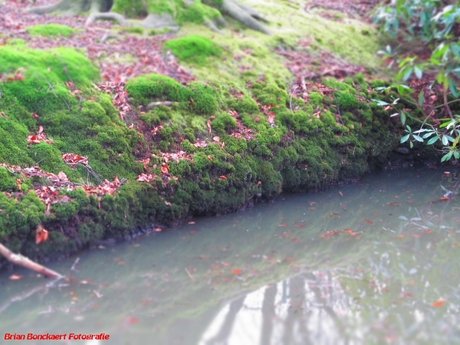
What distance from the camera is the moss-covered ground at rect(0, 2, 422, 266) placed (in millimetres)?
5742

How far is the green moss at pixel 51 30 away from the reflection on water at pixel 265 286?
489 cm

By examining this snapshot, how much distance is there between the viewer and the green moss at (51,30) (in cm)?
870

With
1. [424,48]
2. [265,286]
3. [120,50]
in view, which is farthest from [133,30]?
[424,48]

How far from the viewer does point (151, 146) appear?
694 centimetres

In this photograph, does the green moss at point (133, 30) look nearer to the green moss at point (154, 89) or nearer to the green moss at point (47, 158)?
the green moss at point (154, 89)

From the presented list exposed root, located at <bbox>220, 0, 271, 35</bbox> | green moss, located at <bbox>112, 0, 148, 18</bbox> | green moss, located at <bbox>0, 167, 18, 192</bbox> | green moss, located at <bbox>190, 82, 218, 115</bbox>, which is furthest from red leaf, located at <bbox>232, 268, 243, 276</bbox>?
Answer: green moss, located at <bbox>112, 0, 148, 18</bbox>

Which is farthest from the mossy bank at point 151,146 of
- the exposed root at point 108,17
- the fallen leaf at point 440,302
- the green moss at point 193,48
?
the fallen leaf at point 440,302

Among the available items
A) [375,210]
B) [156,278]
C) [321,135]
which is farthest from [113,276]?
[321,135]

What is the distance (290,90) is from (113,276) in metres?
5.26

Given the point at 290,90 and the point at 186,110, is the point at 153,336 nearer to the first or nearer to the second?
the point at 186,110

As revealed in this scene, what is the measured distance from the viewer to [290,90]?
8.85 meters

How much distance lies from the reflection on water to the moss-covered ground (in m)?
0.47

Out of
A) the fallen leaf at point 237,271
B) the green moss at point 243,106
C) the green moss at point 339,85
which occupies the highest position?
the green moss at point 339,85

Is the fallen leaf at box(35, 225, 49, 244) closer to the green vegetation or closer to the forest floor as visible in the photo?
the forest floor
